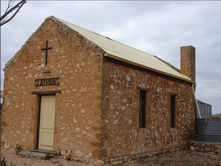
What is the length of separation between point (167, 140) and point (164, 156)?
101cm

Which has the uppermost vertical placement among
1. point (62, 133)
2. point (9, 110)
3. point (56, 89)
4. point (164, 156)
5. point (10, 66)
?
point (10, 66)

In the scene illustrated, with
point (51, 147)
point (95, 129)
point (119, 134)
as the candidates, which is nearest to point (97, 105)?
point (95, 129)

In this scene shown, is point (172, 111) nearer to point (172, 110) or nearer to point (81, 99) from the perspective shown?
point (172, 110)

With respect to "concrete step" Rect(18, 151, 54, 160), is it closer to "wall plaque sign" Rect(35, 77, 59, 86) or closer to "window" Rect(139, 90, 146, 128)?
"wall plaque sign" Rect(35, 77, 59, 86)

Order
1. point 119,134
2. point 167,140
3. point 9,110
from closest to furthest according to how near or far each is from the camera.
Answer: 1. point 119,134
2. point 9,110
3. point 167,140

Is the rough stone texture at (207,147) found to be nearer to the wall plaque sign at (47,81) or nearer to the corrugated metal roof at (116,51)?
the corrugated metal roof at (116,51)

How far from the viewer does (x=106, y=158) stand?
8492mm

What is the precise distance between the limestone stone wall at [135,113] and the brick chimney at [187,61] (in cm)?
215

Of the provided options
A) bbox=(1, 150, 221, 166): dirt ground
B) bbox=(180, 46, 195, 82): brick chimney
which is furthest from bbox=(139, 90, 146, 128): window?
bbox=(180, 46, 195, 82): brick chimney

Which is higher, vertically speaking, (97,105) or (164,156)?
(97,105)

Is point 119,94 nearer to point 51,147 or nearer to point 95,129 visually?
point 95,129

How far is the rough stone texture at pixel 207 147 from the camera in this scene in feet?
42.8

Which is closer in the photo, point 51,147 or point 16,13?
point 16,13

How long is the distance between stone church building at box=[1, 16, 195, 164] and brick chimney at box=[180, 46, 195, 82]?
3.64m
